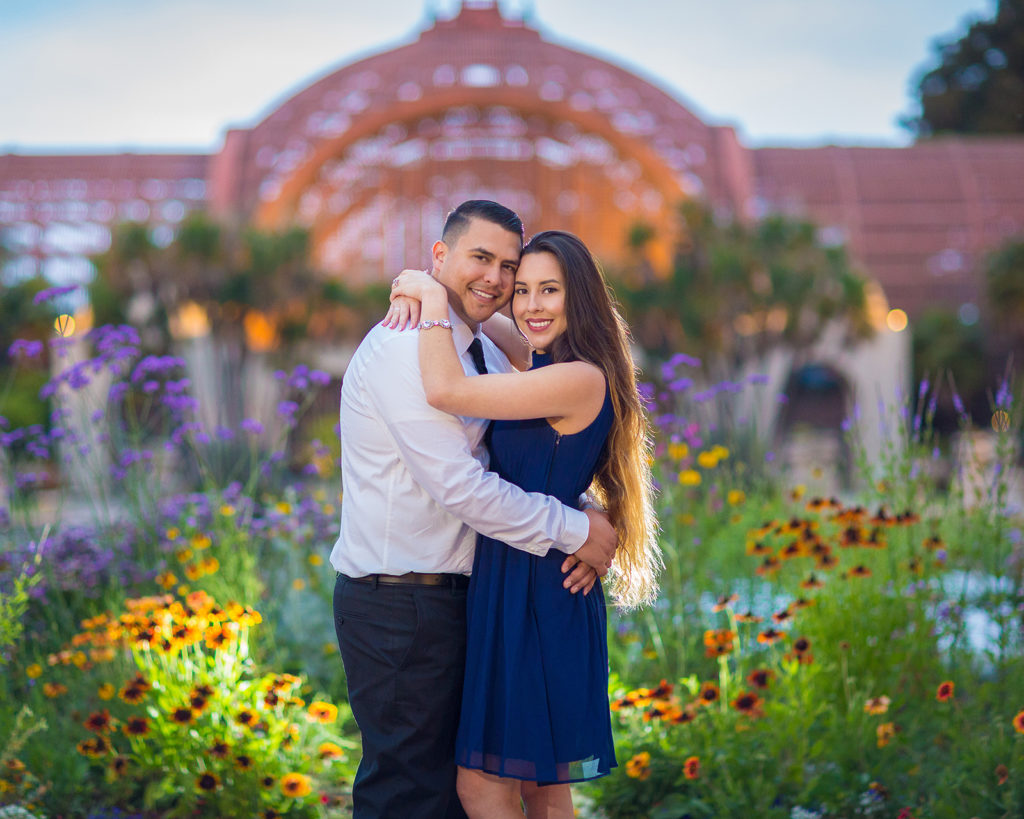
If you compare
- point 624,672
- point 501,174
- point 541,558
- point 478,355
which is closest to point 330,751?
point 541,558

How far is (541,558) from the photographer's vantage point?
2.24 metres

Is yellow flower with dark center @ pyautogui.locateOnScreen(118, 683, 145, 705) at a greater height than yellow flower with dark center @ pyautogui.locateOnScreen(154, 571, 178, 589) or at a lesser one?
lesser

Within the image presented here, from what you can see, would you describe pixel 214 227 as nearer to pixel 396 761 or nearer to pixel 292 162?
pixel 292 162

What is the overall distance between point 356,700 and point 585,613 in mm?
593

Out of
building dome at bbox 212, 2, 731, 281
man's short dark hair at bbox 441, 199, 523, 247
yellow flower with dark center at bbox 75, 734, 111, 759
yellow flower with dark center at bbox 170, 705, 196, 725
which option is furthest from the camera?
building dome at bbox 212, 2, 731, 281

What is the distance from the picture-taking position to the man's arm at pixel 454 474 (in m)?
2.05

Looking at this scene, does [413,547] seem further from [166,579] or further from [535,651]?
[166,579]

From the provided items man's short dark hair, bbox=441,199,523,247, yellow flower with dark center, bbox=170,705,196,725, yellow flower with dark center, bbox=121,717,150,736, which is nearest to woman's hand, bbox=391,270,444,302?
man's short dark hair, bbox=441,199,523,247

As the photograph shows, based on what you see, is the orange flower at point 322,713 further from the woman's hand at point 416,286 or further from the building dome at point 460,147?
the building dome at point 460,147

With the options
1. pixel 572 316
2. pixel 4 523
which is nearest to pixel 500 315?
pixel 572 316

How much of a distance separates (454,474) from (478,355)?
0.50 meters

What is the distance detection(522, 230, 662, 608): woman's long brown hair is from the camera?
227 cm

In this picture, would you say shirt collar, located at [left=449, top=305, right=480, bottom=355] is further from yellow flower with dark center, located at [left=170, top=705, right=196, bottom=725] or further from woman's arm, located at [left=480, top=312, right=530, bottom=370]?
yellow flower with dark center, located at [left=170, top=705, right=196, bottom=725]

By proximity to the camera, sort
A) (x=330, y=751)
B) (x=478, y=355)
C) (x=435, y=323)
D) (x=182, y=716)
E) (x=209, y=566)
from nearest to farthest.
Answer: (x=435, y=323) → (x=478, y=355) → (x=182, y=716) → (x=330, y=751) → (x=209, y=566)
